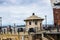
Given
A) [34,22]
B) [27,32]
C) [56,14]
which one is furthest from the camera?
[34,22]

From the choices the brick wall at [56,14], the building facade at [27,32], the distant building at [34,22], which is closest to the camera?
the building facade at [27,32]

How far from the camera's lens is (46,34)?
40.6 metres

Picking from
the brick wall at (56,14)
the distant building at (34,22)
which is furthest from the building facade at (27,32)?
the brick wall at (56,14)

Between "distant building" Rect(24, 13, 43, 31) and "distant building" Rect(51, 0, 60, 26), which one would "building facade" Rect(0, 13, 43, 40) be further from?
"distant building" Rect(51, 0, 60, 26)

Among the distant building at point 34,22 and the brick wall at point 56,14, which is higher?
the brick wall at point 56,14

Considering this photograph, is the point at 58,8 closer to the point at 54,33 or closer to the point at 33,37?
the point at 33,37

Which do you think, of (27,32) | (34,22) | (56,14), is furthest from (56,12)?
(27,32)

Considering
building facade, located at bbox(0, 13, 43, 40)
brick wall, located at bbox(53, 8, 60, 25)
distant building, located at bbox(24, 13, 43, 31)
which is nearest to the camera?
building facade, located at bbox(0, 13, 43, 40)

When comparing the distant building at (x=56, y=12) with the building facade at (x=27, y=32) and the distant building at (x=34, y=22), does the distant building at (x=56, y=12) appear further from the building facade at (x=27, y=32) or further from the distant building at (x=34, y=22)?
the distant building at (x=34, y=22)

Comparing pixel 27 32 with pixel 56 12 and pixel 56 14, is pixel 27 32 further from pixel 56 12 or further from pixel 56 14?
pixel 56 12

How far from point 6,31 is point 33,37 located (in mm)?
8473

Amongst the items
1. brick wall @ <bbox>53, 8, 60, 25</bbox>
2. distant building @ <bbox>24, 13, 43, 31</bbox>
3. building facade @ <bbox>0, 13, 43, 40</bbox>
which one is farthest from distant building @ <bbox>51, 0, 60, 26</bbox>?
distant building @ <bbox>24, 13, 43, 31</bbox>

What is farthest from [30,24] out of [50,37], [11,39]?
[50,37]

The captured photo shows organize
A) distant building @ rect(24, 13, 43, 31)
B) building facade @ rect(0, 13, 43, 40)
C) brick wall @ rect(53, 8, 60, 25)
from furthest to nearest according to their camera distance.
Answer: distant building @ rect(24, 13, 43, 31)
brick wall @ rect(53, 8, 60, 25)
building facade @ rect(0, 13, 43, 40)
